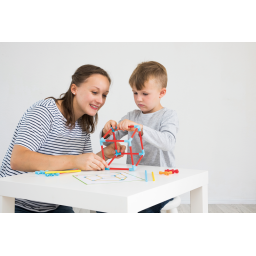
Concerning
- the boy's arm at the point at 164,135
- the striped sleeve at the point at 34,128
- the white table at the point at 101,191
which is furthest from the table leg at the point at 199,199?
the striped sleeve at the point at 34,128

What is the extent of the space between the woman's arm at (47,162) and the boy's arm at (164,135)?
21 centimetres

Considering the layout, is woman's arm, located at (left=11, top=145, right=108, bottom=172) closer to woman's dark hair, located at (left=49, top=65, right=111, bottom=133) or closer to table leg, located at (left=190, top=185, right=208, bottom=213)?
woman's dark hair, located at (left=49, top=65, right=111, bottom=133)

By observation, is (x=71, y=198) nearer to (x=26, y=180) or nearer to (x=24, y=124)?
(x=26, y=180)

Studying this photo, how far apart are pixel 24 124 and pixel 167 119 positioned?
60 cm

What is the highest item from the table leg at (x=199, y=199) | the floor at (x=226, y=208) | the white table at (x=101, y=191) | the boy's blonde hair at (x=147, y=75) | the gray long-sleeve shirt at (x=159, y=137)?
the boy's blonde hair at (x=147, y=75)

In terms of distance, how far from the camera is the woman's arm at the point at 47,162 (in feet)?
3.33

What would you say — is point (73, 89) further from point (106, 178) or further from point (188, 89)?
point (188, 89)

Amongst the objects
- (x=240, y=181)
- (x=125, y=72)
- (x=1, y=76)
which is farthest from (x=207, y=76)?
(x=1, y=76)

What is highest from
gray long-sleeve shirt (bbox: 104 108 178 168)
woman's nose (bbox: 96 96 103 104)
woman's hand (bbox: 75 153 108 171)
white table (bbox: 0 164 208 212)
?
woman's nose (bbox: 96 96 103 104)

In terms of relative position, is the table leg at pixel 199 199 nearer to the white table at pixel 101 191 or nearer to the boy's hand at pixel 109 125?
the white table at pixel 101 191

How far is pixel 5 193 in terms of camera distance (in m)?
0.87

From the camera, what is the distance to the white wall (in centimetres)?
260

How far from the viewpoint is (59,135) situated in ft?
3.97

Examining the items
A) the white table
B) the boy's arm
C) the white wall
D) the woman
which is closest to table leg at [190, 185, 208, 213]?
the white table
